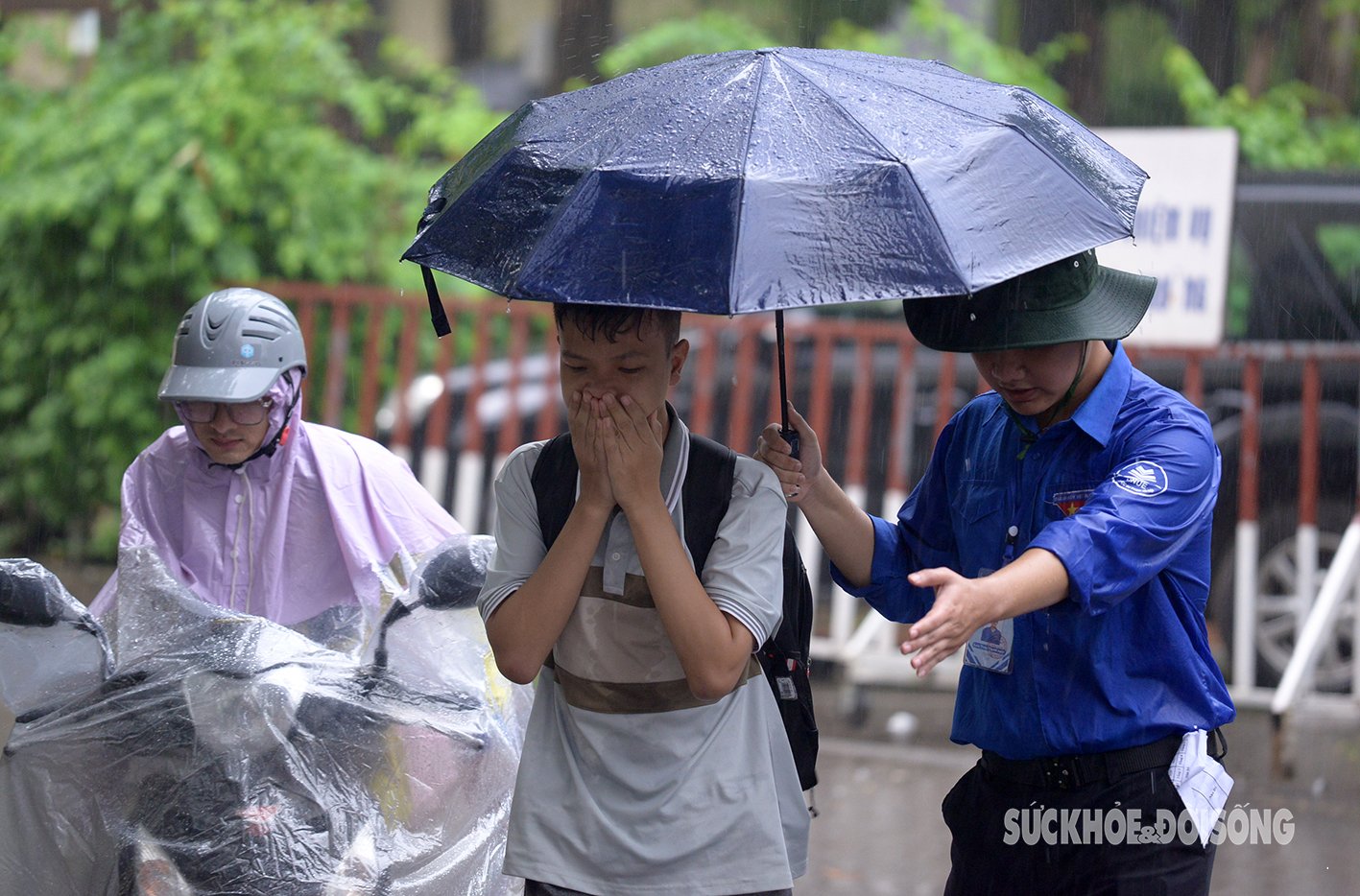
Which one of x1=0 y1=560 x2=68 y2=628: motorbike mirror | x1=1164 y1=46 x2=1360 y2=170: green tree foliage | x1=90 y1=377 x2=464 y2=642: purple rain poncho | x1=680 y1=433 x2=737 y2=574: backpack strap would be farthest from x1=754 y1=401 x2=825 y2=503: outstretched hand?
x1=1164 y1=46 x2=1360 y2=170: green tree foliage

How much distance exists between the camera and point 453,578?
3.19m

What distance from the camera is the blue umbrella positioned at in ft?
7.08

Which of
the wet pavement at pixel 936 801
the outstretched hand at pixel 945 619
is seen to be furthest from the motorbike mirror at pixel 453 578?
the wet pavement at pixel 936 801

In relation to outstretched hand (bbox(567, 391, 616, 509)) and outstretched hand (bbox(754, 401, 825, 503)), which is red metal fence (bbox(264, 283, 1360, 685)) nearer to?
outstretched hand (bbox(754, 401, 825, 503))

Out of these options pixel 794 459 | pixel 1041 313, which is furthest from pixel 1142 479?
pixel 794 459

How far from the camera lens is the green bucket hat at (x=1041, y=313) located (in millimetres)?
2529

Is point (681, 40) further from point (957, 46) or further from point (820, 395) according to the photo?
point (820, 395)

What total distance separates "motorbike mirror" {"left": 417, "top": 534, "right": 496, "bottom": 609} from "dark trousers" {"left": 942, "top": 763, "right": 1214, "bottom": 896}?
1.08m

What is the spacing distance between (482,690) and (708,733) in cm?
93

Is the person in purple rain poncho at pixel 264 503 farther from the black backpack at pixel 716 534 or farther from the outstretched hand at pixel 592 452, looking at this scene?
the outstretched hand at pixel 592 452

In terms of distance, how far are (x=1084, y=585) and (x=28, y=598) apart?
2008mm

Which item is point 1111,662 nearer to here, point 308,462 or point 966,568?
point 966,568

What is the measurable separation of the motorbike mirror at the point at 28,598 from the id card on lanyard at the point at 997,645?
1.77 metres

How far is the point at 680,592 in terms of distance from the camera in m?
2.37
